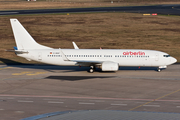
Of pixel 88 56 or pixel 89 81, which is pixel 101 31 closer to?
pixel 88 56

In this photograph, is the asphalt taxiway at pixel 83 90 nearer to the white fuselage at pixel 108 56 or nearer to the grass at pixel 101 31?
the white fuselage at pixel 108 56

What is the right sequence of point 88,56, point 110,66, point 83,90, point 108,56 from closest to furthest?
point 83,90, point 110,66, point 108,56, point 88,56

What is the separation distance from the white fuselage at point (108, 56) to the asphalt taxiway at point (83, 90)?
217 centimetres

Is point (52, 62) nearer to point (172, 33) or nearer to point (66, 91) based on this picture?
point (66, 91)

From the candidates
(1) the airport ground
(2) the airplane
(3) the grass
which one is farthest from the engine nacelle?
(3) the grass

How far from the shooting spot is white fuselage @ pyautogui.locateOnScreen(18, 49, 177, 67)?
173 ft

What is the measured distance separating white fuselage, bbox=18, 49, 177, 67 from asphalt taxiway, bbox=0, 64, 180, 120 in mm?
2175

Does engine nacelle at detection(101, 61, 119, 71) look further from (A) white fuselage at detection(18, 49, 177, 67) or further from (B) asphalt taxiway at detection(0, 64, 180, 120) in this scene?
(A) white fuselage at detection(18, 49, 177, 67)

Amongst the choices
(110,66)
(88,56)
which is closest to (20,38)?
(88,56)

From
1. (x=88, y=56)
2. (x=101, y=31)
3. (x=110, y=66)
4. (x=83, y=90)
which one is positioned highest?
(x=101, y=31)

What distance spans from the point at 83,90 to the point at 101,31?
58.5 metres

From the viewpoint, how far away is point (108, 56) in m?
52.8

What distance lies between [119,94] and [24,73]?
2214cm

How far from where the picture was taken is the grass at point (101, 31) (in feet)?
269
